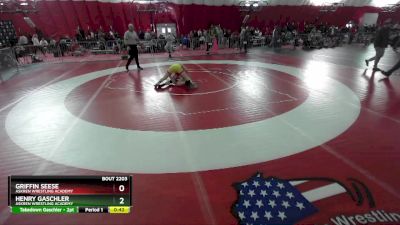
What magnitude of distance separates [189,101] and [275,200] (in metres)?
4.05

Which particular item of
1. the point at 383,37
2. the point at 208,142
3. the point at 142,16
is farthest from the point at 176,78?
the point at 142,16

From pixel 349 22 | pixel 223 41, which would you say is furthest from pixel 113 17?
pixel 349 22

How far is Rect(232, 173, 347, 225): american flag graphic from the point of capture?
2.75m

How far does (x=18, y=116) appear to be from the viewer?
592cm

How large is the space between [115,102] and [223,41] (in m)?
15.2

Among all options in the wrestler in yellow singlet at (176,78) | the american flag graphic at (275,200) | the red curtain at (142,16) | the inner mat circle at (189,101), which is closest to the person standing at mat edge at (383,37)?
the inner mat circle at (189,101)

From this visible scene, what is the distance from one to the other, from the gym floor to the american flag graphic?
0.19ft

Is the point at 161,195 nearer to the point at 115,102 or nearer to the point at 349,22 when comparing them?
the point at 115,102

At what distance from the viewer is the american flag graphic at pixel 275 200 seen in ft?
9.02
